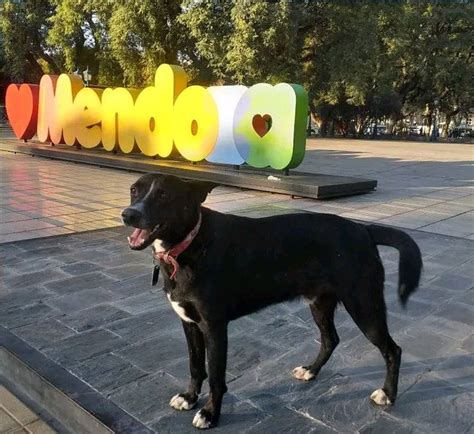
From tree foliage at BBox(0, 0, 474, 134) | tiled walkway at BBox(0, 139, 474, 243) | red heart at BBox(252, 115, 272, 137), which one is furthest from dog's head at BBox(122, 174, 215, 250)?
tree foliage at BBox(0, 0, 474, 134)

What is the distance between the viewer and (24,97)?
57.9 ft

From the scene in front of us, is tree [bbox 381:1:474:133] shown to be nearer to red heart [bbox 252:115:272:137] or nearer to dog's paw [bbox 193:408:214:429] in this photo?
red heart [bbox 252:115:272:137]

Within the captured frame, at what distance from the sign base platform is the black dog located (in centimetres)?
590

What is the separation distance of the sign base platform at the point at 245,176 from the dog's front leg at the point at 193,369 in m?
5.85

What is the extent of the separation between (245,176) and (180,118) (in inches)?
101

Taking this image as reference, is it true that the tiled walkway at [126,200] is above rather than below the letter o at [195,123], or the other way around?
below

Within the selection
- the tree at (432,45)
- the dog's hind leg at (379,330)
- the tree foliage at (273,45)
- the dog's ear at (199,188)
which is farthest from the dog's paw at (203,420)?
the tree at (432,45)

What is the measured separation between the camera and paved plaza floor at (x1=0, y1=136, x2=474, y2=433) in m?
2.90

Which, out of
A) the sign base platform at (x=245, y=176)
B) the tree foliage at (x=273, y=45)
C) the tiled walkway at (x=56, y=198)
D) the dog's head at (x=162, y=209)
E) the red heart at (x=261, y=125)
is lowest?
the tiled walkway at (x=56, y=198)

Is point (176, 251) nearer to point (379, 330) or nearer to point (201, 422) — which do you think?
point (201, 422)

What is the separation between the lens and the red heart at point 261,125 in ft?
36.1

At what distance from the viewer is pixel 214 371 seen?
8.63ft

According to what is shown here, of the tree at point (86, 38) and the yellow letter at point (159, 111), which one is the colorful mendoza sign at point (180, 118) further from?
the tree at point (86, 38)

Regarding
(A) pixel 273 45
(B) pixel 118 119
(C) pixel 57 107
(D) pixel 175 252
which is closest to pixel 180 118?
(B) pixel 118 119
